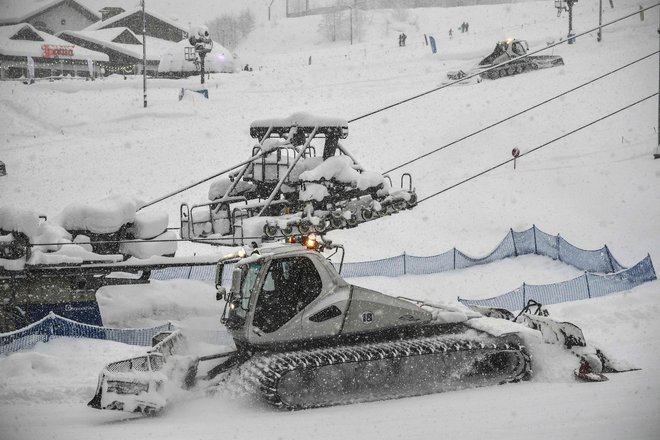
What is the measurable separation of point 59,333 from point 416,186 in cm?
2140

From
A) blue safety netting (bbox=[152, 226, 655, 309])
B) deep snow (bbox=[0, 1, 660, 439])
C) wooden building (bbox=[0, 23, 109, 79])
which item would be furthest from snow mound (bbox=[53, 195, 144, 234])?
wooden building (bbox=[0, 23, 109, 79])

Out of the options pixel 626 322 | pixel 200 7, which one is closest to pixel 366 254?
pixel 626 322

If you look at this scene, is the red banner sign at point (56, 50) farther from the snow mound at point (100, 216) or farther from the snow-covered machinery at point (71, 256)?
the snow mound at point (100, 216)

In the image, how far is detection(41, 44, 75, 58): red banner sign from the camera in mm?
64125

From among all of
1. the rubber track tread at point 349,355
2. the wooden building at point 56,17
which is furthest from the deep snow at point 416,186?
the wooden building at point 56,17

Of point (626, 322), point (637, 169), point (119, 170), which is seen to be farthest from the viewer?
point (119, 170)

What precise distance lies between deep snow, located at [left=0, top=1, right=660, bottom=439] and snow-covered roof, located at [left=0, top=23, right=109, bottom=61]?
12.0 metres

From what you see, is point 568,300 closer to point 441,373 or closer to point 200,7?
point 441,373

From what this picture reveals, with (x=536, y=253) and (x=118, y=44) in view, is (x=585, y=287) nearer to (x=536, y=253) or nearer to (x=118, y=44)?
(x=536, y=253)

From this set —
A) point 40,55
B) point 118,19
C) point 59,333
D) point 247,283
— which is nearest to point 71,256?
point 59,333

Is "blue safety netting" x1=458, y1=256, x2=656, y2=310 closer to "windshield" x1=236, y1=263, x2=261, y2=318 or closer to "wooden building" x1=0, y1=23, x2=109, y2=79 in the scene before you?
"windshield" x1=236, y1=263, x2=261, y2=318

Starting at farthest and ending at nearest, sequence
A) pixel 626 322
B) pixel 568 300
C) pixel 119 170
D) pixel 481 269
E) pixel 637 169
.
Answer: pixel 119 170 < pixel 637 169 < pixel 481 269 < pixel 568 300 < pixel 626 322

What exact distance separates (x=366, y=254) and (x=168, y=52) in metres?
46.1

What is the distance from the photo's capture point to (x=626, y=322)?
46.8 feet
